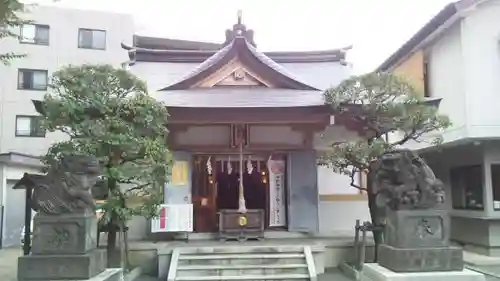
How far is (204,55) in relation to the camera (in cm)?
1803

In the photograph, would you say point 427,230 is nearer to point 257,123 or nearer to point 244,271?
point 244,271

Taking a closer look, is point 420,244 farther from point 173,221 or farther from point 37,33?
point 37,33

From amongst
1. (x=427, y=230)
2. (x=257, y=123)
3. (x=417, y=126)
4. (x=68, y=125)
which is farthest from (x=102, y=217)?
(x=417, y=126)

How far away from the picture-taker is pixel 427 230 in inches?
291

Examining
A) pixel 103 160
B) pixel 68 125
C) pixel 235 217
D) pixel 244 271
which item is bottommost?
pixel 244 271

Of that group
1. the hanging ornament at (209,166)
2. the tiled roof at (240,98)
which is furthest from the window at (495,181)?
the hanging ornament at (209,166)

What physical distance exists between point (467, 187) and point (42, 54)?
22767 mm

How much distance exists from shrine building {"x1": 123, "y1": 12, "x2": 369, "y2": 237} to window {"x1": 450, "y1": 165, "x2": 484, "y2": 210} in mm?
3025

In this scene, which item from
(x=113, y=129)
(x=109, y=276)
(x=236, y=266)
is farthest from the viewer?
(x=236, y=266)

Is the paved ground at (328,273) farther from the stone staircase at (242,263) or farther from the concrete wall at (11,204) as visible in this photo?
the concrete wall at (11,204)

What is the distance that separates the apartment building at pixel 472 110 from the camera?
13.6m

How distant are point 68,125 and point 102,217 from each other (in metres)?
2.13

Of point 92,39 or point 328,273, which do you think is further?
point 92,39

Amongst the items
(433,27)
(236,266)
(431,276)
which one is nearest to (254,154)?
(236,266)
